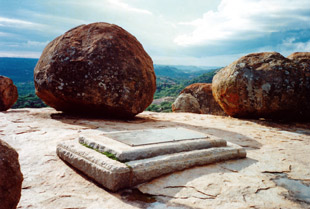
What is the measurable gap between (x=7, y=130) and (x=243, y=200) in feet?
11.5

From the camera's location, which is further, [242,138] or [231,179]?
[242,138]

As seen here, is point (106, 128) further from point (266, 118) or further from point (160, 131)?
point (266, 118)

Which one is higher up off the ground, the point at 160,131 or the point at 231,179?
the point at 160,131

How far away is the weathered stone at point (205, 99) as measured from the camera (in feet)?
36.6

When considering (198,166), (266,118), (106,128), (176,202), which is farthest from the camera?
(266,118)

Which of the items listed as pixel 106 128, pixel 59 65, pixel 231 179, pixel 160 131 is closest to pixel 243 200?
pixel 231 179

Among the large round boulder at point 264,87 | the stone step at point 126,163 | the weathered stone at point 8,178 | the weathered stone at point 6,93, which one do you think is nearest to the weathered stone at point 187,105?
the large round boulder at point 264,87

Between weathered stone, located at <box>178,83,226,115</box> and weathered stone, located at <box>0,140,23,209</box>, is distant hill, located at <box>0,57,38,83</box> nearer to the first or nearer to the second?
weathered stone, located at <box>178,83,226,115</box>

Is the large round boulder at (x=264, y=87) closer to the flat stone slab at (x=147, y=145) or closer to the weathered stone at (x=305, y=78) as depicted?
the weathered stone at (x=305, y=78)

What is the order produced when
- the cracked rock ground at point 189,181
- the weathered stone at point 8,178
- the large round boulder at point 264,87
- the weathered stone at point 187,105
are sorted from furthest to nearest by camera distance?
the weathered stone at point 187,105, the large round boulder at point 264,87, the cracked rock ground at point 189,181, the weathered stone at point 8,178

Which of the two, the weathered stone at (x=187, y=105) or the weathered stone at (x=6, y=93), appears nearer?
the weathered stone at (x=6, y=93)

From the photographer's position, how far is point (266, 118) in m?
6.42

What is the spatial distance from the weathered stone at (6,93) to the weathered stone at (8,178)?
257 inches

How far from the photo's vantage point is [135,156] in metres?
2.62
